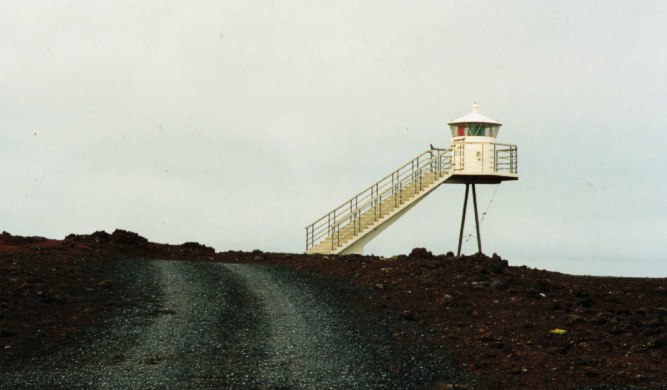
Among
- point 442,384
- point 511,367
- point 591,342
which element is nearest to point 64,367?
point 442,384

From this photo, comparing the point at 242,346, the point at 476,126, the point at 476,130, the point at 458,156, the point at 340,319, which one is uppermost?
the point at 476,126

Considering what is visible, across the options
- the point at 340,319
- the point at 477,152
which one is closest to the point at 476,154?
the point at 477,152

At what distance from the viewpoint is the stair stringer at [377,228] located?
35694 mm

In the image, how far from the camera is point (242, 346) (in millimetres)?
19516

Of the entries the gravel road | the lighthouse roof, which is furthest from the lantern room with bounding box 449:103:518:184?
the gravel road

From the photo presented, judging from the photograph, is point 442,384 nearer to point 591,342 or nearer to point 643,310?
point 591,342

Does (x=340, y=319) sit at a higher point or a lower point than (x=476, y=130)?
lower

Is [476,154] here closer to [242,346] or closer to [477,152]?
[477,152]

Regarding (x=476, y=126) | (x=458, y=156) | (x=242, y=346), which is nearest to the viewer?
(x=242, y=346)

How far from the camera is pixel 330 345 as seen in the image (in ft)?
64.1

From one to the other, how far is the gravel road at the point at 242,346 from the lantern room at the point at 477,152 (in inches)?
557

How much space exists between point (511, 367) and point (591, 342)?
2.88 meters

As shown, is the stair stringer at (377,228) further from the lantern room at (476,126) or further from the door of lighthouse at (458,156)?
the lantern room at (476,126)

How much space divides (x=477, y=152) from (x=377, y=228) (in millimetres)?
6027
